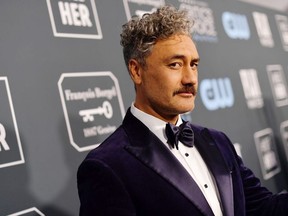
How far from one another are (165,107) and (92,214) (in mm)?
298

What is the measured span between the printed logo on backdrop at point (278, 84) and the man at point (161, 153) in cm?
164

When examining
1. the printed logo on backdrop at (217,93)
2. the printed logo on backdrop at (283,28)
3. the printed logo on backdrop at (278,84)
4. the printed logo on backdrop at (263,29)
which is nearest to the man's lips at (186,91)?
the printed logo on backdrop at (217,93)

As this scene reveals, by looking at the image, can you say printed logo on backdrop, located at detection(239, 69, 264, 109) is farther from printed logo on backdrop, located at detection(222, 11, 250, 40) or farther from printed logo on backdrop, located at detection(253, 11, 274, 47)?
printed logo on backdrop, located at detection(253, 11, 274, 47)

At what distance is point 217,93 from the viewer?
6.88 ft

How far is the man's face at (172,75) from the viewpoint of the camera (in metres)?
0.97

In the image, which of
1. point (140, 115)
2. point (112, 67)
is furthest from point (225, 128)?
point (140, 115)

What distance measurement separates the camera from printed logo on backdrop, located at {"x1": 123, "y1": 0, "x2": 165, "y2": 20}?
68.0 inches

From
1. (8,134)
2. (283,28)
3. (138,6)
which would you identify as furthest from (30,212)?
(283,28)

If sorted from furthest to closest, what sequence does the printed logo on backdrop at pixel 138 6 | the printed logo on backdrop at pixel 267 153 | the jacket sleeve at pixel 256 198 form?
1. the printed logo on backdrop at pixel 267 153
2. the printed logo on backdrop at pixel 138 6
3. the jacket sleeve at pixel 256 198

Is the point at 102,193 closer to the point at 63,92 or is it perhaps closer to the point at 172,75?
the point at 172,75

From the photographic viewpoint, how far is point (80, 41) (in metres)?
1.46

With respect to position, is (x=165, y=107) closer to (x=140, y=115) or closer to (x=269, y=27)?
(x=140, y=115)

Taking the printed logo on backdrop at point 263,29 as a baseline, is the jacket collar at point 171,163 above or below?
below

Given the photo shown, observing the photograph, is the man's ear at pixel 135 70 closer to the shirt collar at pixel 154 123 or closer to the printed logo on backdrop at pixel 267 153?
the shirt collar at pixel 154 123
